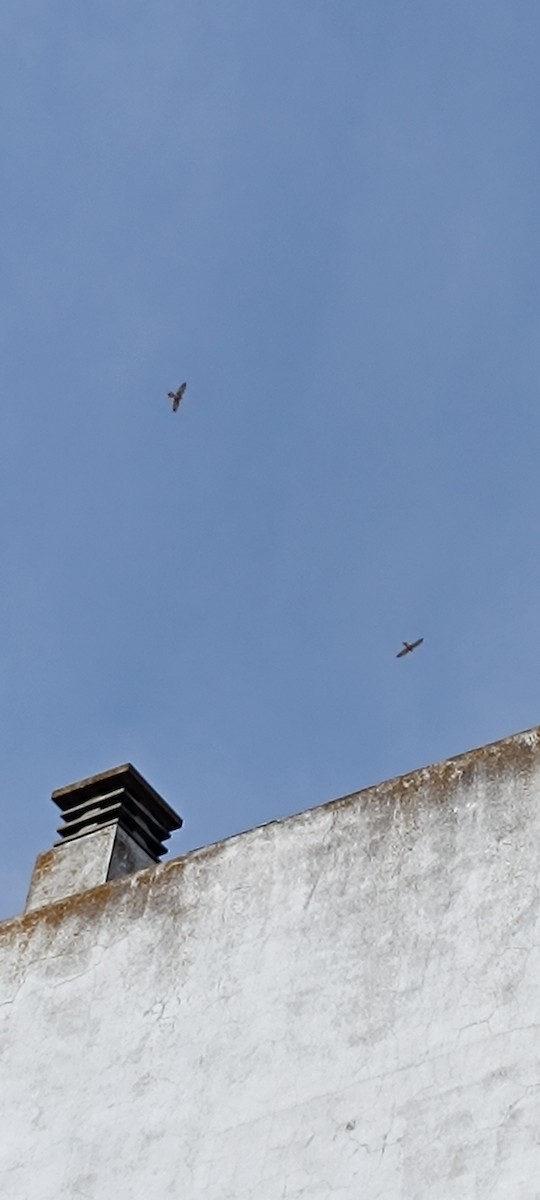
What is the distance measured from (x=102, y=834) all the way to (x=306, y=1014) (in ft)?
6.35

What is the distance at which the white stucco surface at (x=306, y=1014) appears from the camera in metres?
6.80

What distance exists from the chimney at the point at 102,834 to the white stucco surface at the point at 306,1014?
0.37 metres

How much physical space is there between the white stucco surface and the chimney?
37 cm

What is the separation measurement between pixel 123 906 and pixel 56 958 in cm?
37

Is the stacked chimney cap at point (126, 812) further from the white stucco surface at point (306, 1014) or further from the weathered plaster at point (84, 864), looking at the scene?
the white stucco surface at point (306, 1014)

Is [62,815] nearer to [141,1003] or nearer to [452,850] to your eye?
[141,1003]

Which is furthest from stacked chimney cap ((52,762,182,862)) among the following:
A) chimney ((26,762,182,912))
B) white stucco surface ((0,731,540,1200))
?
white stucco surface ((0,731,540,1200))

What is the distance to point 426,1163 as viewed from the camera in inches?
263

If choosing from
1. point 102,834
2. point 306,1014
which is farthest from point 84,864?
point 306,1014

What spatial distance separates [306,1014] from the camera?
740 cm

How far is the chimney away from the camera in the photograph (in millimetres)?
8906

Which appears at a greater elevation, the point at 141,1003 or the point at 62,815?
the point at 62,815

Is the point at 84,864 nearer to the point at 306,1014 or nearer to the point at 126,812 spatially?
the point at 126,812

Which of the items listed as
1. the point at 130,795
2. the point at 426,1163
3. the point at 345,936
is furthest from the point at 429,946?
the point at 130,795
